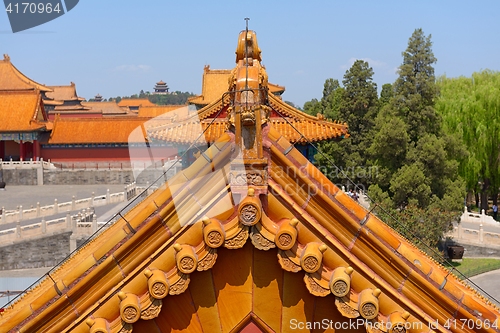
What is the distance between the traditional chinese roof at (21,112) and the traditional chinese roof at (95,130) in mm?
1530

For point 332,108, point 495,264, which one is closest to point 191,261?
point 495,264

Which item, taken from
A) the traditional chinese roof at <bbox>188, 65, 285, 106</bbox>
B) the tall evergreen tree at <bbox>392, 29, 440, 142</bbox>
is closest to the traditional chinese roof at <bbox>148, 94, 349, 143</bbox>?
the tall evergreen tree at <bbox>392, 29, 440, 142</bbox>

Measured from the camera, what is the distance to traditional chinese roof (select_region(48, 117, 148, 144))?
152 ft

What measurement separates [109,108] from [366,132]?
4859cm

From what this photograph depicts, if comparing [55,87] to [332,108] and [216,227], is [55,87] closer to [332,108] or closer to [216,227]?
[332,108]

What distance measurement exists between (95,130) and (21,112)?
7.34m

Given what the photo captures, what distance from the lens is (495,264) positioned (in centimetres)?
2477

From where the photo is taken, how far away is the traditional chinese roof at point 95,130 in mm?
46250

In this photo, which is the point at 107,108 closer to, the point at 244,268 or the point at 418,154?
the point at 418,154

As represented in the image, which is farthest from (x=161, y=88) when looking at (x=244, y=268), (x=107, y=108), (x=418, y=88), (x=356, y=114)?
(x=244, y=268)

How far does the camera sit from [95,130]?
4706 cm

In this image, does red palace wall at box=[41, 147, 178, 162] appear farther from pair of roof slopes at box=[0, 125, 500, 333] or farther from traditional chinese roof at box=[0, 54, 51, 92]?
pair of roof slopes at box=[0, 125, 500, 333]

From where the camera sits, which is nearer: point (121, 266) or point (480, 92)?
point (121, 266)

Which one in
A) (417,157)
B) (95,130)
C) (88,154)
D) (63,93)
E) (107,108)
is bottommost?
(417,157)
